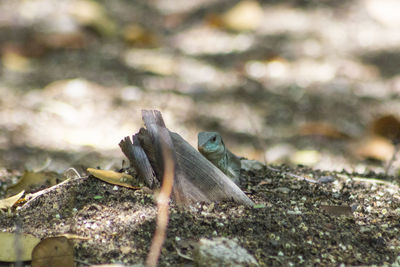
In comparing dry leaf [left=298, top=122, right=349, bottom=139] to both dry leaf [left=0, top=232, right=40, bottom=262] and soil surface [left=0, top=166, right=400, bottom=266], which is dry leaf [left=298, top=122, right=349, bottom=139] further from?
dry leaf [left=0, top=232, right=40, bottom=262]

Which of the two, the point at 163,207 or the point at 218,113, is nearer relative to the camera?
the point at 163,207

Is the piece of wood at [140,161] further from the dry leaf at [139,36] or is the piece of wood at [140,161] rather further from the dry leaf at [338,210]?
the dry leaf at [139,36]

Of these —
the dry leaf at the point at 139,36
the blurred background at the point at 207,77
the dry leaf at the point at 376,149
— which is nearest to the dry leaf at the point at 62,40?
the blurred background at the point at 207,77

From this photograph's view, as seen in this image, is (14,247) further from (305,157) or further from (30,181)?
(305,157)

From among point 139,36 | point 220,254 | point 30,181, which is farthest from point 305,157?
point 220,254

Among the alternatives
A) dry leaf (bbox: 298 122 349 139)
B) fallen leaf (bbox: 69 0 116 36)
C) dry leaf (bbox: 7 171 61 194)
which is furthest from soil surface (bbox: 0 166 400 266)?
fallen leaf (bbox: 69 0 116 36)

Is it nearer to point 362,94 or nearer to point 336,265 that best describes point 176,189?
point 336,265
